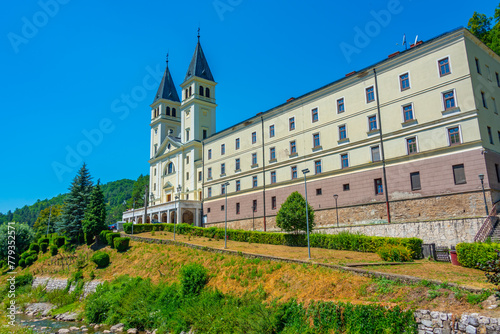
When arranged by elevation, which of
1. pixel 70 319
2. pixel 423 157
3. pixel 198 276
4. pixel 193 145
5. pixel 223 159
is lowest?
pixel 70 319

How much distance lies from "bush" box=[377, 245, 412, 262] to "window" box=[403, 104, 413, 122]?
13.3m

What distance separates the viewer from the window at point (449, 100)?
2758 cm

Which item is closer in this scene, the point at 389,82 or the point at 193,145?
the point at 389,82

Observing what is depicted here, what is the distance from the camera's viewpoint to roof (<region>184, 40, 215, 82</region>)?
61781 mm

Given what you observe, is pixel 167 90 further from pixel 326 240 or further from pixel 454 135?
pixel 454 135

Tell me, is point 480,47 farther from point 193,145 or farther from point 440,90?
point 193,145

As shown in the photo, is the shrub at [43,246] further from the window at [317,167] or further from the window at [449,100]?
the window at [449,100]

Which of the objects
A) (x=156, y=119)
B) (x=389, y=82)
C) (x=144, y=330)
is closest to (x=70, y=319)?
(x=144, y=330)

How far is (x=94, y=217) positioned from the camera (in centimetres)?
4256

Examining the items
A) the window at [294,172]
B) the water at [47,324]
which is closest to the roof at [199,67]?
the window at [294,172]

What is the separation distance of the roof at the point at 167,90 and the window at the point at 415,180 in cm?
5376

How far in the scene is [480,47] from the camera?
29.2 metres

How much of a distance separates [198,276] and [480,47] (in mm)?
29167

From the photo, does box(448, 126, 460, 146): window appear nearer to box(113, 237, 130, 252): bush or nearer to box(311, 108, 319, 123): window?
box(311, 108, 319, 123): window
